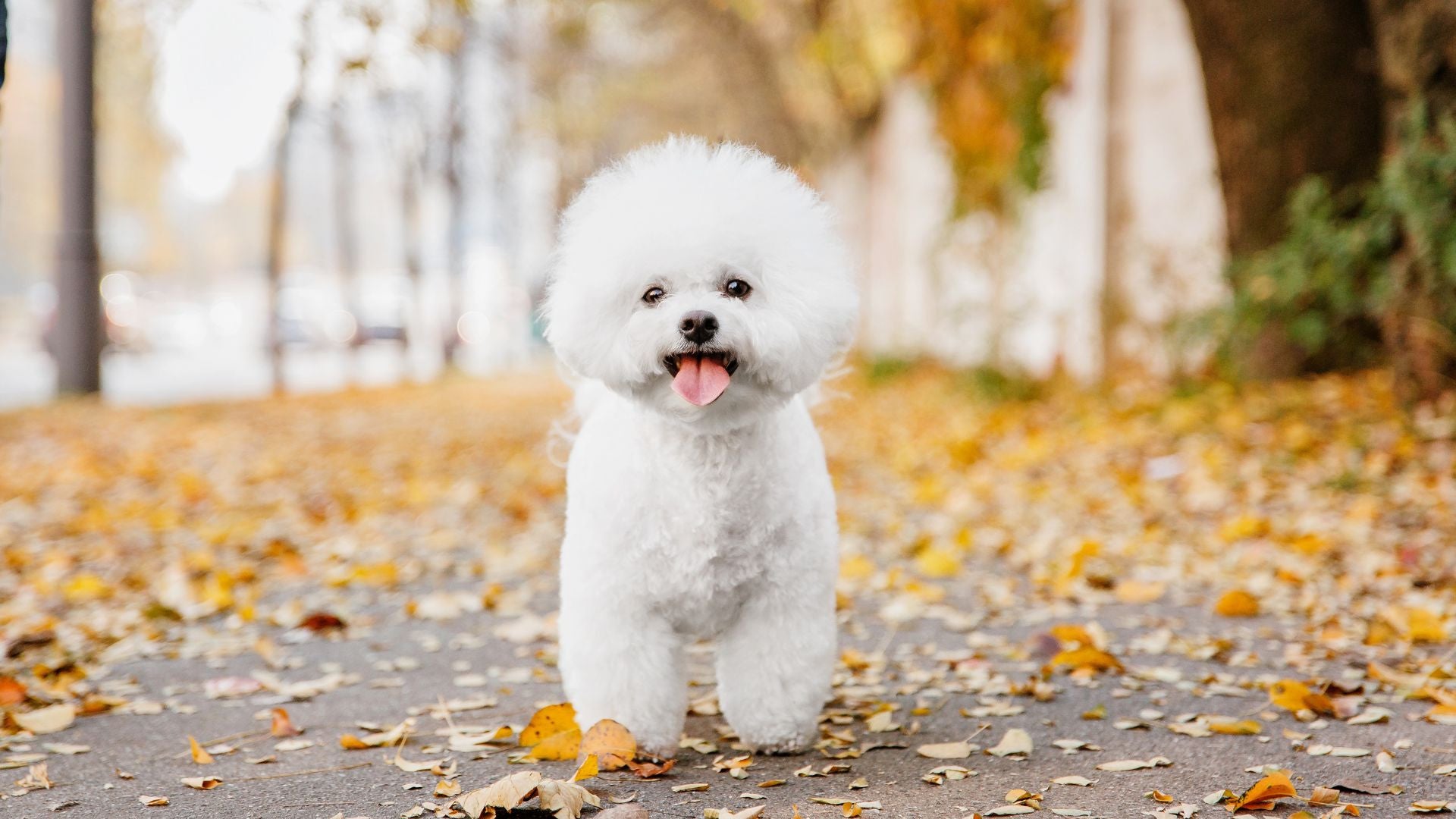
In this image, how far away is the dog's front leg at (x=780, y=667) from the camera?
325cm

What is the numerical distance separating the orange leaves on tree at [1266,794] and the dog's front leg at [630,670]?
4.56ft

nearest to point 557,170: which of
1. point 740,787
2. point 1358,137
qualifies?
point 1358,137

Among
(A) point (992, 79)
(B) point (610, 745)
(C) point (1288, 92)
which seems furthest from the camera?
(A) point (992, 79)

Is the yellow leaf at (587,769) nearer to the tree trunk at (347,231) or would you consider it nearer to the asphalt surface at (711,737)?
the asphalt surface at (711,737)

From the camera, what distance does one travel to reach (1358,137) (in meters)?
8.05

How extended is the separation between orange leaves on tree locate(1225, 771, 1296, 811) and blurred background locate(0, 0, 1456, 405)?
7.53 feet

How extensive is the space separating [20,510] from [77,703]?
12.5ft

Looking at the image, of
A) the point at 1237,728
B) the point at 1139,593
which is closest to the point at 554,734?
the point at 1237,728

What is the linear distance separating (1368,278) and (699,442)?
5.62 m

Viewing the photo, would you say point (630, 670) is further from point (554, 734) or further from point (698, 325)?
point (698, 325)

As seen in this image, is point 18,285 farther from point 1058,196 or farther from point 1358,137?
point 1358,137

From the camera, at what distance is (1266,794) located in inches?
111

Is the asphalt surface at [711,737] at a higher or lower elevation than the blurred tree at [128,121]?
lower

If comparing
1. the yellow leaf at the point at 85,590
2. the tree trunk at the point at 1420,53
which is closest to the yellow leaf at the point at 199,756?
the yellow leaf at the point at 85,590
